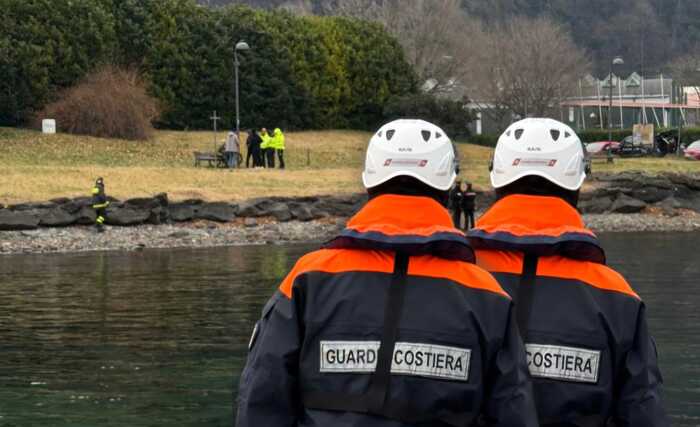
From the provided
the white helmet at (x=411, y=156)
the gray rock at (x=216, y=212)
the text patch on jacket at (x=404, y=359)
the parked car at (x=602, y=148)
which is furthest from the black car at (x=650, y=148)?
the text patch on jacket at (x=404, y=359)

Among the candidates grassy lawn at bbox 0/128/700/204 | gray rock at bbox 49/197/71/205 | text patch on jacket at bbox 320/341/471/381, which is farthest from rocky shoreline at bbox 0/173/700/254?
text patch on jacket at bbox 320/341/471/381

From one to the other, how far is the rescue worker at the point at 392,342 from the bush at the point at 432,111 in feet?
187

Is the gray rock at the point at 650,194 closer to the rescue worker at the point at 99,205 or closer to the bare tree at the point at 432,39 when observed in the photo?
the rescue worker at the point at 99,205

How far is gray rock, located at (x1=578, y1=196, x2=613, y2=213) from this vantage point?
1840 inches

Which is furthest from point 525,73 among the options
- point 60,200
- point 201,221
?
point 60,200

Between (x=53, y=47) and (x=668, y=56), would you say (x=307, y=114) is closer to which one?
(x=53, y=47)

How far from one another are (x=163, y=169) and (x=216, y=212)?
19.3ft

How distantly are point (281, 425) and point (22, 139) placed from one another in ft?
160

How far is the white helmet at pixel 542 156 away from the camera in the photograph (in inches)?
215

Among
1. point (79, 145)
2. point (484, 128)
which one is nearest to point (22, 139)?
point (79, 145)

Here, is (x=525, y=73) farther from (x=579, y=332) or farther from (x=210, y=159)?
(x=579, y=332)

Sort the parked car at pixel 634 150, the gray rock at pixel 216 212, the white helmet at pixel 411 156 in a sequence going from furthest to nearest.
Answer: the parked car at pixel 634 150 → the gray rock at pixel 216 212 → the white helmet at pixel 411 156

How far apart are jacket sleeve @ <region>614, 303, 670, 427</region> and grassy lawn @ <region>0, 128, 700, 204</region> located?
28.6 metres

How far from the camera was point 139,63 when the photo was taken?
61.1 meters
